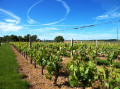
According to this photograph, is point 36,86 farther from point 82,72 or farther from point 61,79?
point 82,72

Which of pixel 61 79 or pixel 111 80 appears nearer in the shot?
pixel 111 80

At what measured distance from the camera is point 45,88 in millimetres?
3160

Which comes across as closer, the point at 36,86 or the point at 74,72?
the point at 74,72

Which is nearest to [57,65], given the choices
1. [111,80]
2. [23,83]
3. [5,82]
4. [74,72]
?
[74,72]

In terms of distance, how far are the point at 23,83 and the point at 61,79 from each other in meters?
1.64

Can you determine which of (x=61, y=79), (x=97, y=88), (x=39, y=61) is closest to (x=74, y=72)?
(x=97, y=88)

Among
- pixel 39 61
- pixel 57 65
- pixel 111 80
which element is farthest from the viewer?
pixel 39 61

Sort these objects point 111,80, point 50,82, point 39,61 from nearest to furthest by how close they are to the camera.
Answer: point 111,80, point 50,82, point 39,61

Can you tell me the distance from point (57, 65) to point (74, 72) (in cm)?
109

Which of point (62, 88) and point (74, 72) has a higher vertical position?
point (74, 72)

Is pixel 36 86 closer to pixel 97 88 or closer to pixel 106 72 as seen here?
pixel 97 88

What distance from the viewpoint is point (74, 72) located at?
2.28 meters

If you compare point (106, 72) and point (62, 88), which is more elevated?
point (106, 72)

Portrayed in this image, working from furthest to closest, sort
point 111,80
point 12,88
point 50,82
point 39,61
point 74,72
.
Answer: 1. point 39,61
2. point 50,82
3. point 12,88
4. point 74,72
5. point 111,80
